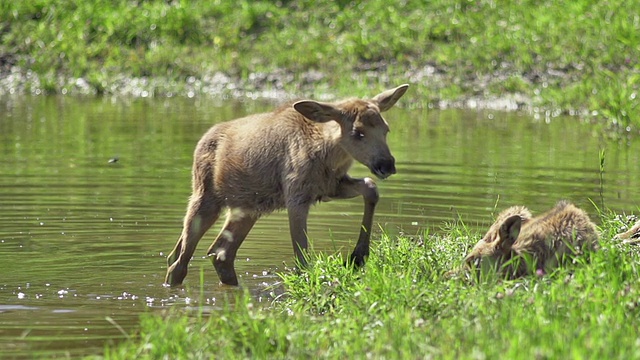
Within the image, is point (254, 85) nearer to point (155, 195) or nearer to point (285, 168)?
point (155, 195)

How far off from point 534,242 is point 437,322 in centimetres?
149

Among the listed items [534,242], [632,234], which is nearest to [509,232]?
[534,242]

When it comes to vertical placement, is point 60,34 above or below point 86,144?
above

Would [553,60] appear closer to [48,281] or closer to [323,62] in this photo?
[323,62]

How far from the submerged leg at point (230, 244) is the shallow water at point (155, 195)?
0.13 meters

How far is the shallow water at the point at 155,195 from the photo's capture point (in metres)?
8.72

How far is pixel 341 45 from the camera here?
82.2ft

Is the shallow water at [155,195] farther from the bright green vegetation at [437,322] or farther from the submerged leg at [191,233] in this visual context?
the bright green vegetation at [437,322]

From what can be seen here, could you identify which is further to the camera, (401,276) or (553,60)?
(553,60)

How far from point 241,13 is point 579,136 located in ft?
35.8

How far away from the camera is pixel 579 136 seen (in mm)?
18453

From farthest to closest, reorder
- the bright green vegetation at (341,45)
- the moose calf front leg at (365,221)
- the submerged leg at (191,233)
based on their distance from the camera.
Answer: the bright green vegetation at (341,45), the submerged leg at (191,233), the moose calf front leg at (365,221)

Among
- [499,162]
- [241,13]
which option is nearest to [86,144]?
[499,162]

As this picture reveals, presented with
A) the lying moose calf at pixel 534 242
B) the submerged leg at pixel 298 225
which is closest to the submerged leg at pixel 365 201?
the submerged leg at pixel 298 225
